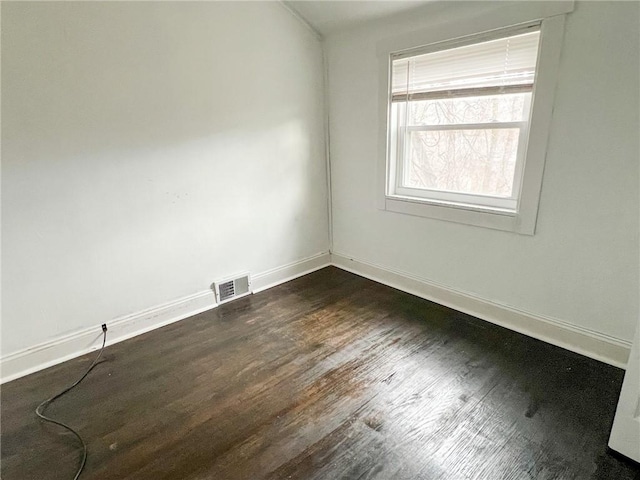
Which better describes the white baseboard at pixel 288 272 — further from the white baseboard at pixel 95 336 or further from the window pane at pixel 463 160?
the window pane at pixel 463 160

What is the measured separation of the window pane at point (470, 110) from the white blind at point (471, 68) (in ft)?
0.22

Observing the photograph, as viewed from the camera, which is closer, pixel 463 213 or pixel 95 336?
pixel 95 336

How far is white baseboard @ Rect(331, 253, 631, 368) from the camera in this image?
2041 mm

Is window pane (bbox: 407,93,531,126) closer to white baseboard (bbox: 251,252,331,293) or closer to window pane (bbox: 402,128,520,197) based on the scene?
window pane (bbox: 402,128,520,197)

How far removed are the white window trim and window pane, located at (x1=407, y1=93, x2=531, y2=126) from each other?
6.0 inches

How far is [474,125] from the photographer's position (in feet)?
7.90

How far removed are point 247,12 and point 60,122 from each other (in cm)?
151

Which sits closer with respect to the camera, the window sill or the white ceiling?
the window sill

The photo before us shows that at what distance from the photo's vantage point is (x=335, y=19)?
9.20 feet

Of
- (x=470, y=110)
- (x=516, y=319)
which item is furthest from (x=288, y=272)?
(x=470, y=110)

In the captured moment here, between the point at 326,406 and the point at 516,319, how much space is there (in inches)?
58.8

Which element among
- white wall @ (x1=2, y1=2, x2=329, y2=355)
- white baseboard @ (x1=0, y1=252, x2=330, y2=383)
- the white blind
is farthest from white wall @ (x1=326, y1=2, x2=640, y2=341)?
Answer: white baseboard @ (x1=0, y1=252, x2=330, y2=383)

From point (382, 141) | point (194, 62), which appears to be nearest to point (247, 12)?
point (194, 62)

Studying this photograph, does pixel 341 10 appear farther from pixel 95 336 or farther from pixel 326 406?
pixel 95 336
